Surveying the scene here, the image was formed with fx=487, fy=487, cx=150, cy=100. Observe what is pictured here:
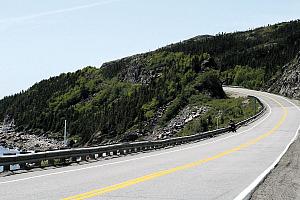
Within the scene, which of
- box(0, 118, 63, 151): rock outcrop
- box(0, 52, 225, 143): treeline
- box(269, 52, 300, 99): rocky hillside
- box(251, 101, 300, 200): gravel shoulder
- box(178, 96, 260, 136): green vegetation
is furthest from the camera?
box(0, 118, 63, 151): rock outcrop

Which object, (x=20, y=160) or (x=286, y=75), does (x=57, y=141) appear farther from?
(x=20, y=160)

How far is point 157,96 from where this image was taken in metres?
120

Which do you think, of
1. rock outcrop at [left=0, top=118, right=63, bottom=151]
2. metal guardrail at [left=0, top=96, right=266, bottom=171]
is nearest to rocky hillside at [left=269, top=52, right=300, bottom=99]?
rock outcrop at [left=0, top=118, right=63, bottom=151]

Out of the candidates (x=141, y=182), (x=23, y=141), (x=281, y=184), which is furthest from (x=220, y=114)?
(x=23, y=141)

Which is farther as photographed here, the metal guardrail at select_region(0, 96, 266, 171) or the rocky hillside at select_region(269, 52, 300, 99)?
the rocky hillside at select_region(269, 52, 300, 99)

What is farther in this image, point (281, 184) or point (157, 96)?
point (157, 96)

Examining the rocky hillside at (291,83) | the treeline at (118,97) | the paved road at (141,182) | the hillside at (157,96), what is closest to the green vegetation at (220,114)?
the hillside at (157,96)

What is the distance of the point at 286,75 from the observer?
116 metres

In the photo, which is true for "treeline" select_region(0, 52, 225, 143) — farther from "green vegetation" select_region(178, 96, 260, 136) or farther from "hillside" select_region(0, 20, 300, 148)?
"green vegetation" select_region(178, 96, 260, 136)

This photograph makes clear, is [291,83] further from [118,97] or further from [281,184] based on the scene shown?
[281,184]

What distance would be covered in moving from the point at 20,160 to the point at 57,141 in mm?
148171

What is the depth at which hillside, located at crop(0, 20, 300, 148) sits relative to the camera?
298 ft

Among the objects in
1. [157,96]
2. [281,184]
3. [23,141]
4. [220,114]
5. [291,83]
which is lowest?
[23,141]

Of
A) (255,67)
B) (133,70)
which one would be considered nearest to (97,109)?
(133,70)
